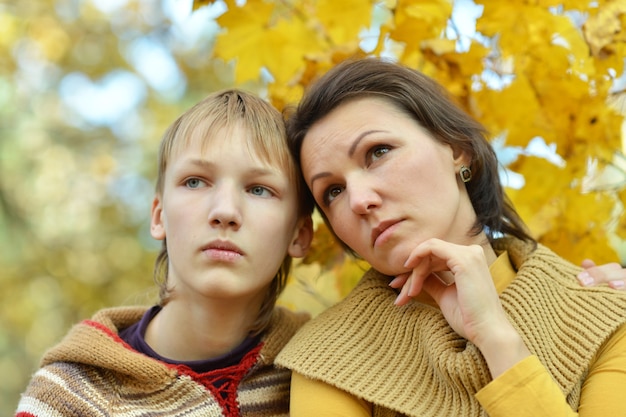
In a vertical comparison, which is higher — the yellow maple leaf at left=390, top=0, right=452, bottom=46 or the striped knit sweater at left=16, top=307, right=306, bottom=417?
the yellow maple leaf at left=390, top=0, right=452, bottom=46

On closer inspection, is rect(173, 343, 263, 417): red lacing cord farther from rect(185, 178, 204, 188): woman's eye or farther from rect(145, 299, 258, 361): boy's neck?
rect(185, 178, 204, 188): woman's eye

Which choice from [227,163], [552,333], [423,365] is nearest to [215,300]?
[227,163]

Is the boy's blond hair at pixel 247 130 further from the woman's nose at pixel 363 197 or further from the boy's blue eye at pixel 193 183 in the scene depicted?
the woman's nose at pixel 363 197

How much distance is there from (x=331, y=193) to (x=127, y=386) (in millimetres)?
750

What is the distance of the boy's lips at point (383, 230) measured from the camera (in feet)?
5.69

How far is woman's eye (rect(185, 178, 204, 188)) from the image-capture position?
193 centimetres

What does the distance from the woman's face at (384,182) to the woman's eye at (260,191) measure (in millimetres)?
117

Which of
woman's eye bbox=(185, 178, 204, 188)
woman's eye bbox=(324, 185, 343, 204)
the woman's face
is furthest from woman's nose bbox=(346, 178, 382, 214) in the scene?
woman's eye bbox=(185, 178, 204, 188)

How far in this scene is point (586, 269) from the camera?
198cm

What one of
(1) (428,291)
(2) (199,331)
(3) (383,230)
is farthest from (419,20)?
(2) (199,331)

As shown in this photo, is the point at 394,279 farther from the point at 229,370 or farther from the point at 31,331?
the point at 31,331

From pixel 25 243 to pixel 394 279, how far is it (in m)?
6.77

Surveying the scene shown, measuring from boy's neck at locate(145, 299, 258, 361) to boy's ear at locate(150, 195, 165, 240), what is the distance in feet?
0.68

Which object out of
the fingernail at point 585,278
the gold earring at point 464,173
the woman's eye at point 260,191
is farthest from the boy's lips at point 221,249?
the fingernail at point 585,278
